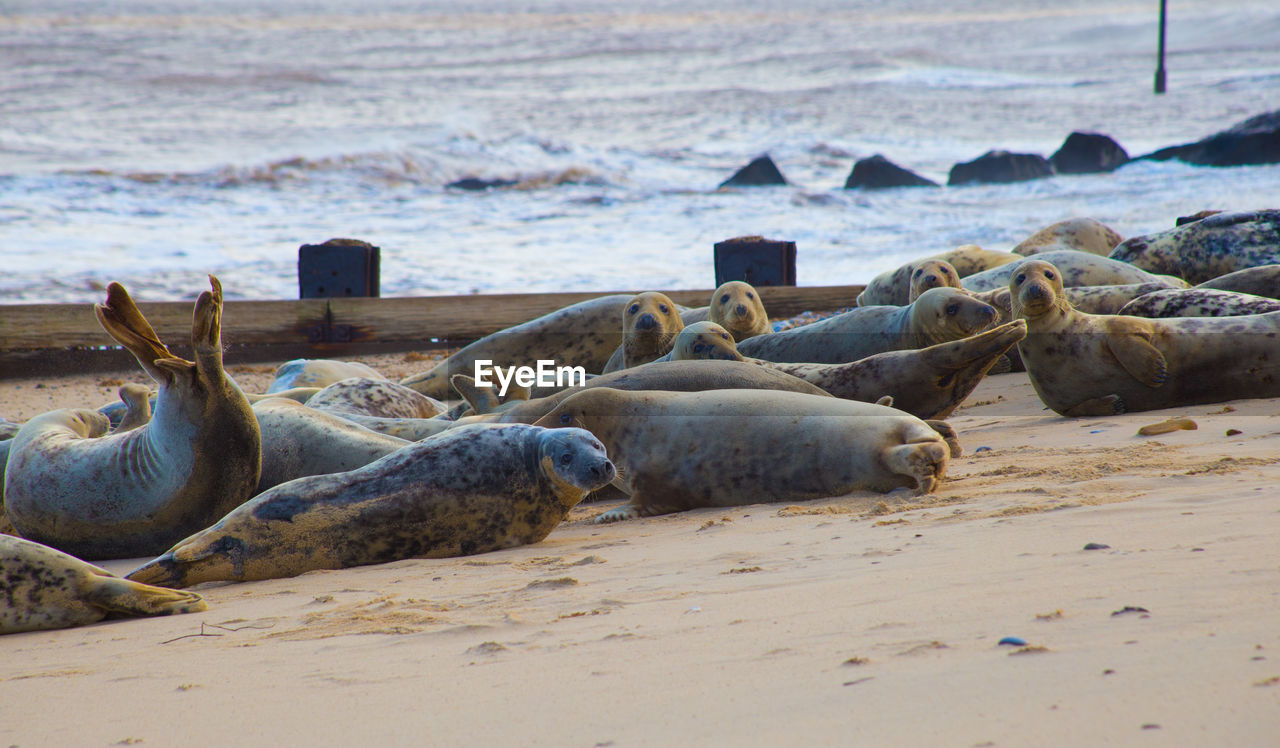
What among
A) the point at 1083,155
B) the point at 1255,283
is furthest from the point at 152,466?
the point at 1083,155

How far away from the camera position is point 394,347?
26.9 feet

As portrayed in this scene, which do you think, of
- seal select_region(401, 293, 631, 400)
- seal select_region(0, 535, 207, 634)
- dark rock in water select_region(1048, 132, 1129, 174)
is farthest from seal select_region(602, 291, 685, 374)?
dark rock in water select_region(1048, 132, 1129, 174)

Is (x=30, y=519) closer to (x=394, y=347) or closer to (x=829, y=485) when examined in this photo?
(x=829, y=485)

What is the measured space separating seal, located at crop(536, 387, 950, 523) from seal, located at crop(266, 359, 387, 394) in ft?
8.07

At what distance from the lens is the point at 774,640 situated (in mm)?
1822

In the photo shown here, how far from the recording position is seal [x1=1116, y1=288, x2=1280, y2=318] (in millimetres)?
4977

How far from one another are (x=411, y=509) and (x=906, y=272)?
482 cm

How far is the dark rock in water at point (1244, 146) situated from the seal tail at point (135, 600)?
23233 millimetres

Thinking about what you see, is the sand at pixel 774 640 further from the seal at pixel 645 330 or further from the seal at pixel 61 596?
the seal at pixel 645 330

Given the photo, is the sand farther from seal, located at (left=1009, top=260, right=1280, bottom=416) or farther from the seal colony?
seal, located at (left=1009, top=260, right=1280, bottom=416)

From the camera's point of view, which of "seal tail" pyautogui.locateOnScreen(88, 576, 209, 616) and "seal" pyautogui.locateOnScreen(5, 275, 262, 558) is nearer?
"seal tail" pyautogui.locateOnScreen(88, 576, 209, 616)

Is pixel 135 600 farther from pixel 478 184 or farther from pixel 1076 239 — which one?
pixel 478 184

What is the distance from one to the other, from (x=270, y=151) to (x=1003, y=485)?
22.7 m

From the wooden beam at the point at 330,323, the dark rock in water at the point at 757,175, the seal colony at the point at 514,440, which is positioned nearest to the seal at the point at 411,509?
the seal colony at the point at 514,440
